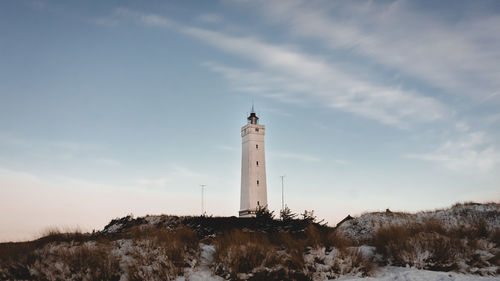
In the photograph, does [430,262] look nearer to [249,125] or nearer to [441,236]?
[441,236]

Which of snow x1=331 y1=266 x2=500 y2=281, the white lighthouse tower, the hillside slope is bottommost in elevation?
snow x1=331 y1=266 x2=500 y2=281

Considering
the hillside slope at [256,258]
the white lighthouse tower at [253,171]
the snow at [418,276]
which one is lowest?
the snow at [418,276]

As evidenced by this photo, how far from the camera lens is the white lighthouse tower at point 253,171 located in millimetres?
52312

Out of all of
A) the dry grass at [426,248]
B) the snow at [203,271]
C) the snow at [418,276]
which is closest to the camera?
the snow at [418,276]

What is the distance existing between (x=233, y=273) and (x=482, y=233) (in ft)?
27.3

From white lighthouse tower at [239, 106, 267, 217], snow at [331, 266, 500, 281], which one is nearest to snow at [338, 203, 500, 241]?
snow at [331, 266, 500, 281]

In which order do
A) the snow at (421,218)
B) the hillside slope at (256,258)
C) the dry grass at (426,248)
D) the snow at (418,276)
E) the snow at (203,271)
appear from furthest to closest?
Result: the snow at (421,218) < the dry grass at (426,248) < the hillside slope at (256,258) < the snow at (203,271) < the snow at (418,276)

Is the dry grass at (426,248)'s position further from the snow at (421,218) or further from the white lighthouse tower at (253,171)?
the white lighthouse tower at (253,171)

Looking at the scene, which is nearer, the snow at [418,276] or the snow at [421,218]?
the snow at [418,276]

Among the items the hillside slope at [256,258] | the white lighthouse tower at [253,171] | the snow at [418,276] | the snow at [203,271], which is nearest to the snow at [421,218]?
the hillside slope at [256,258]

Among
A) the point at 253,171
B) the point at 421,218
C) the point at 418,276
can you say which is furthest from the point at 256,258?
the point at 253,171

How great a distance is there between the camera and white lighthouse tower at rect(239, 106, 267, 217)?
52312 mm

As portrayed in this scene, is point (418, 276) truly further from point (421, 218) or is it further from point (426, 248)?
point (421, 218)

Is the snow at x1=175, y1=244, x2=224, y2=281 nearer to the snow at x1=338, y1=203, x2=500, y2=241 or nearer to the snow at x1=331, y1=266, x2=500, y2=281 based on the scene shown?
the snow at x1=331, y1=266, x2=500, y2=281
